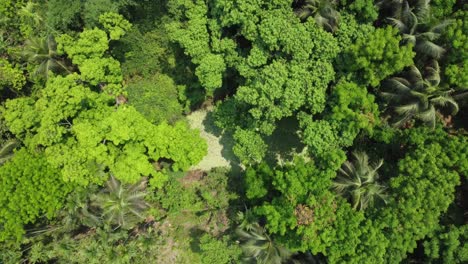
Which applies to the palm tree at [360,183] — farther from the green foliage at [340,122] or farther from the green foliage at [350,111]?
the green foliage at [350,111]

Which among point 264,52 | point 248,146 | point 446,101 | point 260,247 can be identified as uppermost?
point 264,52

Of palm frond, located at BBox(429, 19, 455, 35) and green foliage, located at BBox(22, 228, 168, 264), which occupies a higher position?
palm frond, located at BBox(429, 19, 455, 35)

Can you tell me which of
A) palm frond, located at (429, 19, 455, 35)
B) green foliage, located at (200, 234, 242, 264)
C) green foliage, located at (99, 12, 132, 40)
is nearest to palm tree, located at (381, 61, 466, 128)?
palm frond, located at (429, 19, 455, 35)

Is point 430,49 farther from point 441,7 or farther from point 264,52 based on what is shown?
point 264,52

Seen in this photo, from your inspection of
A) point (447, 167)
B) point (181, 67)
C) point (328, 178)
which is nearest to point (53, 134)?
point (181, 67)

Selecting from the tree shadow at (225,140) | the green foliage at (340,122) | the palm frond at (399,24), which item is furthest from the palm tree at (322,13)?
the tree shadow at (225,140)

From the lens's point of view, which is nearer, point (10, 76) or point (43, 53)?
point (43, 53)

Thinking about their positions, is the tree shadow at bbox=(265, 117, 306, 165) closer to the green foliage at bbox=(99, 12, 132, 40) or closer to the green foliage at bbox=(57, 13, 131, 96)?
the green foliage at bbox=(57, 13, 131, 96)

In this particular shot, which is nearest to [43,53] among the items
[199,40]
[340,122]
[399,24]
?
[199,40]
